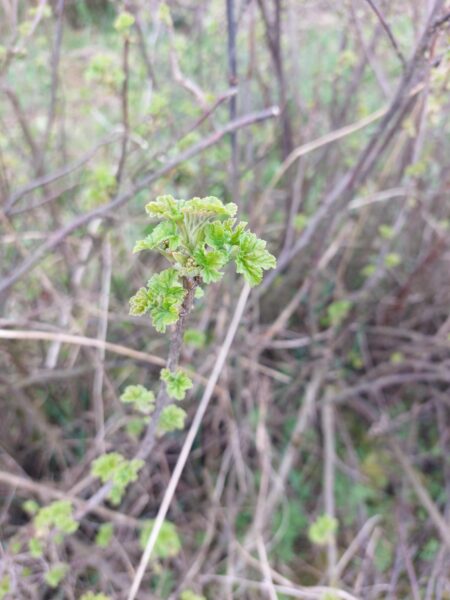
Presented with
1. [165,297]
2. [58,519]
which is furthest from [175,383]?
[58,519]

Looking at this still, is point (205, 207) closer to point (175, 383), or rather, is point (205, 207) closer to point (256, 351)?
point (175, 383)

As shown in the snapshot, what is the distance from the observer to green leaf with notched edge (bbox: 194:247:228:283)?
55 cm

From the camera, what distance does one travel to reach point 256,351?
148 centimetres

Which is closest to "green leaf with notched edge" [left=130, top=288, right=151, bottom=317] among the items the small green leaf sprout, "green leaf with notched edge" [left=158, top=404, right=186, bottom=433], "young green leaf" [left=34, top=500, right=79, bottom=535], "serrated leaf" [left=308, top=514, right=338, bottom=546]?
the small green leaf sprout

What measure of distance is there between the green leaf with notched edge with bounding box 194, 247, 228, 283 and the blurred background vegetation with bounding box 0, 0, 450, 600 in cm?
56

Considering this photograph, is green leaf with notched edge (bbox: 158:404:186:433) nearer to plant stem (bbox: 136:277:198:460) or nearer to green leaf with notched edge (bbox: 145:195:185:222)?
plant stem (bbox: 136:277:198:460)

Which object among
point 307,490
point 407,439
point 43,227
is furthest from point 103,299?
point 407,439

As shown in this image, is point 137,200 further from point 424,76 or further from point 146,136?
point 424,76

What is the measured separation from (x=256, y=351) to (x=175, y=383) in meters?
0.79

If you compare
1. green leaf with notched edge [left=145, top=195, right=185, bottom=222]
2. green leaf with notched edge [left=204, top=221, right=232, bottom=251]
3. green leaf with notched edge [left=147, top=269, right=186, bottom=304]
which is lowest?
green leaf with notched edge [left=147, top=269, right=186, bottom=304]

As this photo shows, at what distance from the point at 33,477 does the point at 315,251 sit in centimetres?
96

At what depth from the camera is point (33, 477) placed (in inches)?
59.4

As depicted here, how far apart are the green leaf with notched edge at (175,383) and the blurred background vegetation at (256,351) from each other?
1.57ft

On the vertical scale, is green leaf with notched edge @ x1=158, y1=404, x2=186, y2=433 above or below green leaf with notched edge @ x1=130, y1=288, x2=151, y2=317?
below
